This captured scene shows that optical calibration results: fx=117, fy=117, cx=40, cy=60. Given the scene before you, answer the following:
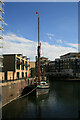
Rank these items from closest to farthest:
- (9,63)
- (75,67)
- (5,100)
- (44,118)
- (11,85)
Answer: (44,118)
(5,100)
(11,85)
(9,63)
(75,67)

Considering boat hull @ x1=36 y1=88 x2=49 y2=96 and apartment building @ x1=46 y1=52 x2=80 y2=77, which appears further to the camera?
apartment building @ x1=46 y1=52 x2=80 y2=77


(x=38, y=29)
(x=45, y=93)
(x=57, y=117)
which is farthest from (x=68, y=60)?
(x=57, y=117)

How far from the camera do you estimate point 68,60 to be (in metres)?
146

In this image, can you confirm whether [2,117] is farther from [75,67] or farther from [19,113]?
[75,67]

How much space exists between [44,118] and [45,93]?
23189 mm

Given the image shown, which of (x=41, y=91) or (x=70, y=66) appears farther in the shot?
(x=70, y=66)

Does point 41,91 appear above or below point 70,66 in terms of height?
below

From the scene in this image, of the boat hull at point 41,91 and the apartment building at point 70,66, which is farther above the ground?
the apartment building at point 70,66

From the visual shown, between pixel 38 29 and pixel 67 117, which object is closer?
pixel 67 117

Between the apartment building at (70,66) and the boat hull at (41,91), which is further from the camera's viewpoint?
the apartment building at (70,66)

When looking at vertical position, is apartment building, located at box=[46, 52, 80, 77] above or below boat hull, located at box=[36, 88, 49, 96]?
above

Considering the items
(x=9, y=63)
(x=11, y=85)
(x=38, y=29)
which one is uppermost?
(x=38, y=29)

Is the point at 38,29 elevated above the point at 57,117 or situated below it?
above

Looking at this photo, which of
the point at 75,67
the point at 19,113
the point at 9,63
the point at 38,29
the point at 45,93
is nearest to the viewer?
the point at 19,113
